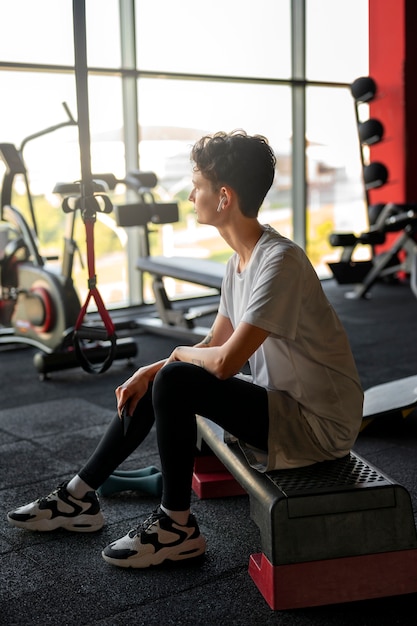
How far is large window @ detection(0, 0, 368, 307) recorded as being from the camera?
509 cm

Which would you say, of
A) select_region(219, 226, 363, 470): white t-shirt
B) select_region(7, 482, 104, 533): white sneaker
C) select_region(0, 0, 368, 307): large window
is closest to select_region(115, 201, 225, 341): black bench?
select_region(0, 0, 368, 307): large window

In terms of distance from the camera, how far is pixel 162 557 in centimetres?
184

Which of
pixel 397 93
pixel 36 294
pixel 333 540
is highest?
pixel 397 93

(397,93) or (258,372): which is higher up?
(397,93)

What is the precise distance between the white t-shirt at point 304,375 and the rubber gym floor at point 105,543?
1.01 ft

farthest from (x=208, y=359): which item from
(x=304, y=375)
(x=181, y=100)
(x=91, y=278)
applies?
(x=181, y=100)

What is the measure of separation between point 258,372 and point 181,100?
4.27m

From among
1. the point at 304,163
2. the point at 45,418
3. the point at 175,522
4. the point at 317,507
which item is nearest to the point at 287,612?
the point at 317,507

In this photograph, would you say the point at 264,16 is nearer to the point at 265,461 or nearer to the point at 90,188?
the point at 90,188

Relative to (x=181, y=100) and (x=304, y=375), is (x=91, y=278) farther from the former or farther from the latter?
(x=181, y=100)

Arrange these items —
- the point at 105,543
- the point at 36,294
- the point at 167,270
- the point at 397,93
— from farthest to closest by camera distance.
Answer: the point at 397,93 → the point at 167,270 → the point at 36,294 → the point at 105,543

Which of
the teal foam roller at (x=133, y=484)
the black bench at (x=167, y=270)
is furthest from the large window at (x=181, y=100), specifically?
the teal foam roller at (x=133, y=484)

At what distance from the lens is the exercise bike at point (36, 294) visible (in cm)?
392

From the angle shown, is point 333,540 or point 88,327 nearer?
point 333,540
